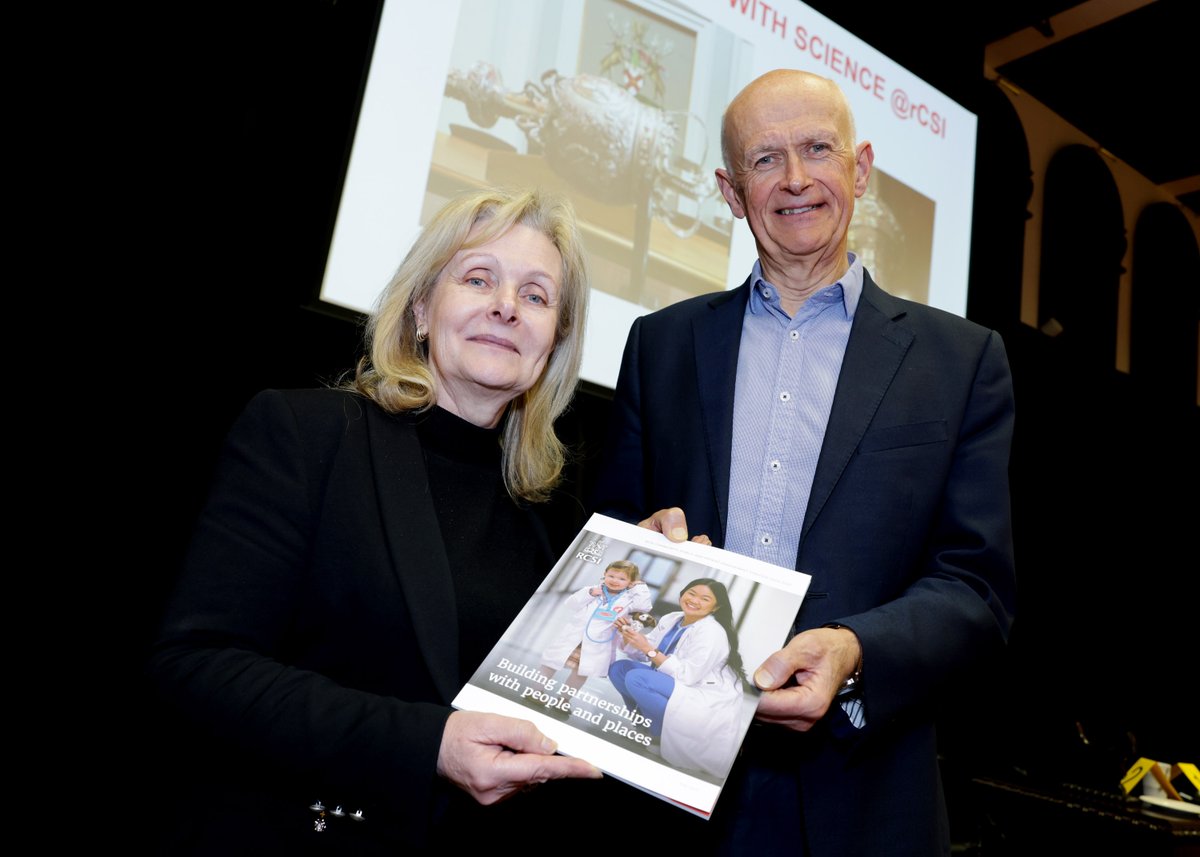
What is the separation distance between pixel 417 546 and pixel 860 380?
743 mm

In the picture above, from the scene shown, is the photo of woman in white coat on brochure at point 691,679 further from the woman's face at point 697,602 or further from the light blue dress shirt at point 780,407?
the light blue dress shirt at point 780,407

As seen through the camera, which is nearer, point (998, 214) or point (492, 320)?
point (492, 320)

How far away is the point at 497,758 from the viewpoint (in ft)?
3.22

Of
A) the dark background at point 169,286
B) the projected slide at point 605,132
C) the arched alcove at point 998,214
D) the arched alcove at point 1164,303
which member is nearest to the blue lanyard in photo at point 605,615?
the dark background at point 169,286

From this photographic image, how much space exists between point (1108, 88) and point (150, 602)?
579 cm

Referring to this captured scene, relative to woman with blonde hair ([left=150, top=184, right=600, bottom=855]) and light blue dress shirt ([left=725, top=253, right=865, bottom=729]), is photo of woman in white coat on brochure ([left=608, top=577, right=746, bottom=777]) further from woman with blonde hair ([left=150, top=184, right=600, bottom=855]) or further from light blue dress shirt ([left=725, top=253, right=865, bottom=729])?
light blue dress shirt ([left=725, top=253, right=865, bottom=729])

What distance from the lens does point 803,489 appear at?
1.43 m

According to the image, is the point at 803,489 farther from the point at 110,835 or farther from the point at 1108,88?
the point at 1108,88

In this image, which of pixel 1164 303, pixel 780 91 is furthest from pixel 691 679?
pixel 1164 303

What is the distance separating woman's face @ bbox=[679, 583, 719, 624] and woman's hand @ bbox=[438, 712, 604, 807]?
208 millimetres

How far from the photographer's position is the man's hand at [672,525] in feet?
3.84

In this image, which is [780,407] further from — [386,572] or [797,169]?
[386,572]

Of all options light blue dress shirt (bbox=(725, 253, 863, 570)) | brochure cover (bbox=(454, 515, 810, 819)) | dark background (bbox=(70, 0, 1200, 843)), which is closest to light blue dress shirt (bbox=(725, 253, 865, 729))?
light blue dress shirt (bbox=(725, 253, 863, 570))

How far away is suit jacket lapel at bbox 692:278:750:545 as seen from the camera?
4.74 ft
